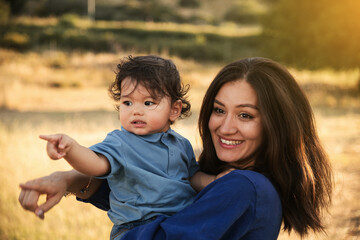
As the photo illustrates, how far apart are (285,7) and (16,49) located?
54.5ft

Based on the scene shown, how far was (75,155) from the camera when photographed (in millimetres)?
1633

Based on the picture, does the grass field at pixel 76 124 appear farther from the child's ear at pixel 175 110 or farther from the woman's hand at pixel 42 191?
the woman's hand at pixel 42 191

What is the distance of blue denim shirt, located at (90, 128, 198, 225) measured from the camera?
191 centimetres

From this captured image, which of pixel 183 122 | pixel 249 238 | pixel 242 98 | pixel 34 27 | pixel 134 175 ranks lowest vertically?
pixel 183 122

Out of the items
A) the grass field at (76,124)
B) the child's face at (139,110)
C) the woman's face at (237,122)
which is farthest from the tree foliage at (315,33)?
the child's face at (139,110)

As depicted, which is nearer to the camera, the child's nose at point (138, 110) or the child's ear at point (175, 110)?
the child's nose at point (138, 110)

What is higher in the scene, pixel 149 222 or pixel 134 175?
pixel 134 175

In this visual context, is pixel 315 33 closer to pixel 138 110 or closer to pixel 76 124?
pixel 76 124

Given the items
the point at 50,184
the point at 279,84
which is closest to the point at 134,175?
the point at 50,184

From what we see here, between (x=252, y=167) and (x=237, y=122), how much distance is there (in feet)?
0.78

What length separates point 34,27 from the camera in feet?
98.8

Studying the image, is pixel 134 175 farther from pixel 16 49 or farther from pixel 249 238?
pixel 16 49

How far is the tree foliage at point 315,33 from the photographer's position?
1438 cm

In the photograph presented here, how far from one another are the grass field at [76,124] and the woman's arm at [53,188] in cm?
84
